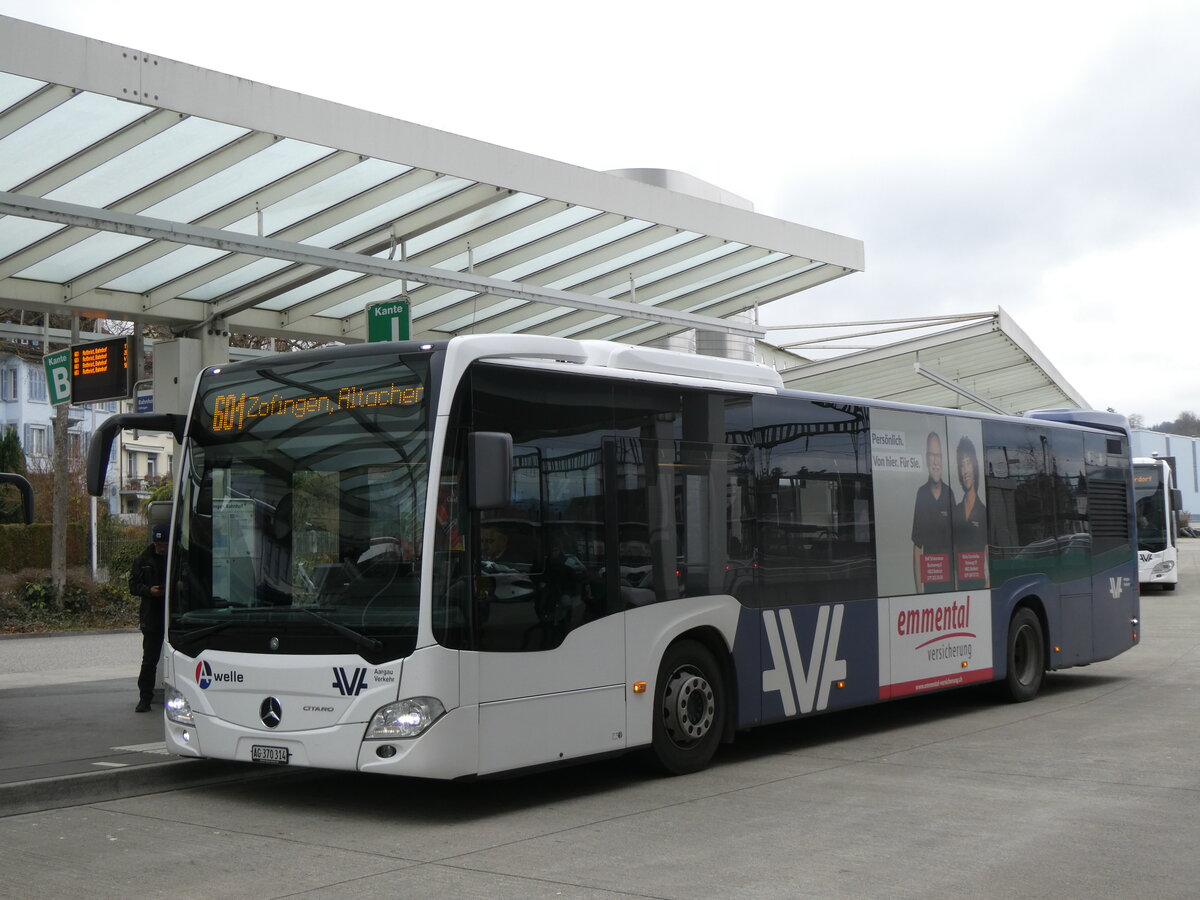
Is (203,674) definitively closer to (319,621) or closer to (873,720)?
(319,621)

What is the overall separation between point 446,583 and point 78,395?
6810 mm

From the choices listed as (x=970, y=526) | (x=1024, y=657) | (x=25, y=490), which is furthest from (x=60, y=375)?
(x=1024, y=657)

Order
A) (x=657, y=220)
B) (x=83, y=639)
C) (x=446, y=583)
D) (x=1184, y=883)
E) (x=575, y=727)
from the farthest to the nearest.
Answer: (x=83, y=639), (x=657, y=220), (x=575, y=727), (x=446, y=583), (x=1184, y=883)

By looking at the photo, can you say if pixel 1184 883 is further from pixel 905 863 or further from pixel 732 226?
pixel 732 226

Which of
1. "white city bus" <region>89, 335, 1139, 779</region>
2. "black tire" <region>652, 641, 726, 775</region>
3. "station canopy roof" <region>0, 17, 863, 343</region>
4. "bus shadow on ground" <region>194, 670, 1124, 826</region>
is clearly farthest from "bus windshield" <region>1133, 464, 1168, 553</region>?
"black tire" <region>652, 641, 726, 775</region>

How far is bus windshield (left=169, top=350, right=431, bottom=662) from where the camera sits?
26.5ft

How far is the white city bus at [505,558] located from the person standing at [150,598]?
2771 mm

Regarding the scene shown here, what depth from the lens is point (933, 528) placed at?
41.6 feet

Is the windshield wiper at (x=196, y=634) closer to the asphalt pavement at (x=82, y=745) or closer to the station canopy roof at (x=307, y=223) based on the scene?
the asphalt pavement at (x=82, y=745)

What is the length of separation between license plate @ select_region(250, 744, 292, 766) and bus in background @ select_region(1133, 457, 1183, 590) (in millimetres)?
29711

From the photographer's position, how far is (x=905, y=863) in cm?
691

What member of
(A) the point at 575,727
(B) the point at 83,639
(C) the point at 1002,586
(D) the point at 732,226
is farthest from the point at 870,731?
(B) the point at 83,639

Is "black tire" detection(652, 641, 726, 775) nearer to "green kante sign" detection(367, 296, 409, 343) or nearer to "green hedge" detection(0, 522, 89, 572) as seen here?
"green kante sign" detection(367, 296, 409, 343)

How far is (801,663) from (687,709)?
146 cm
